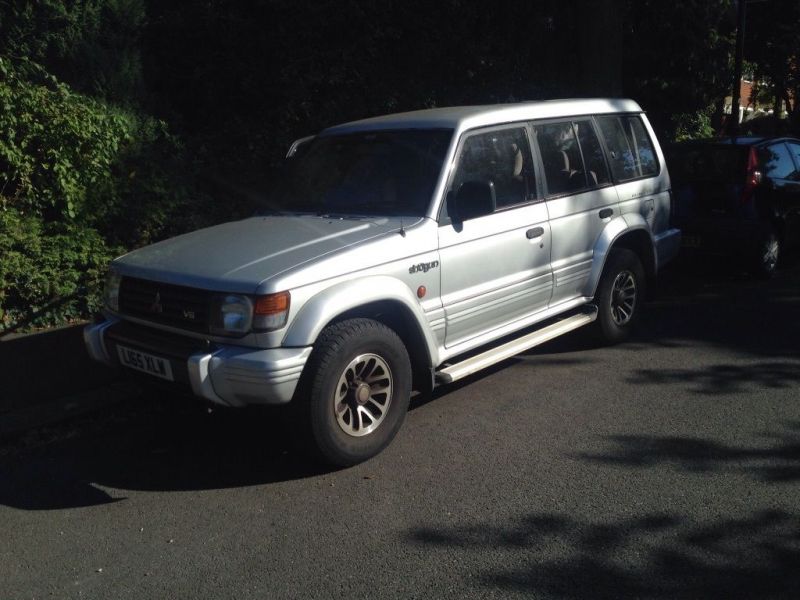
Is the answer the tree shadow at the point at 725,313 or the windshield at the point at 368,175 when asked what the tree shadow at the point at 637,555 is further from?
the tree shadow at the point at 725,313

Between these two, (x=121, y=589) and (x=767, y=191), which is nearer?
(x=121, y=589)

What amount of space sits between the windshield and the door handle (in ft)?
2.85

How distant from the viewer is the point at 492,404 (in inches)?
225

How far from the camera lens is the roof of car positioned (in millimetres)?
5543

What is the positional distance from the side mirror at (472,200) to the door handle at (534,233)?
58cm

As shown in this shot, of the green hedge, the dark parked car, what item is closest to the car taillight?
the dark parked car

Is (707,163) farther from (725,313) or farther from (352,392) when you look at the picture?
(352,392)

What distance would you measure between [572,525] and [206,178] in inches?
283

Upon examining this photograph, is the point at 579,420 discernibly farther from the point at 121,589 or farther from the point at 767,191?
the point at 767,191

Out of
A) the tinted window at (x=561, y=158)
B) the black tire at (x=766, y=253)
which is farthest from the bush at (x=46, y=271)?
the black tire at (x=766, y=253)

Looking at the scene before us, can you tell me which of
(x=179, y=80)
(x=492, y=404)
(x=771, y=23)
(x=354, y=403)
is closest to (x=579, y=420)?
(x=492, y=404)

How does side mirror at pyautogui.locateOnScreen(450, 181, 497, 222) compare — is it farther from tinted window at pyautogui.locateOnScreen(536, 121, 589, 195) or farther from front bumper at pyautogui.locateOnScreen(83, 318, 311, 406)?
front bumper at pyautogui.locateOnScreen(83, 318, 311, 406)

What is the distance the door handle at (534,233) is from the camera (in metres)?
5.72

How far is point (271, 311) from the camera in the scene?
425 cm
